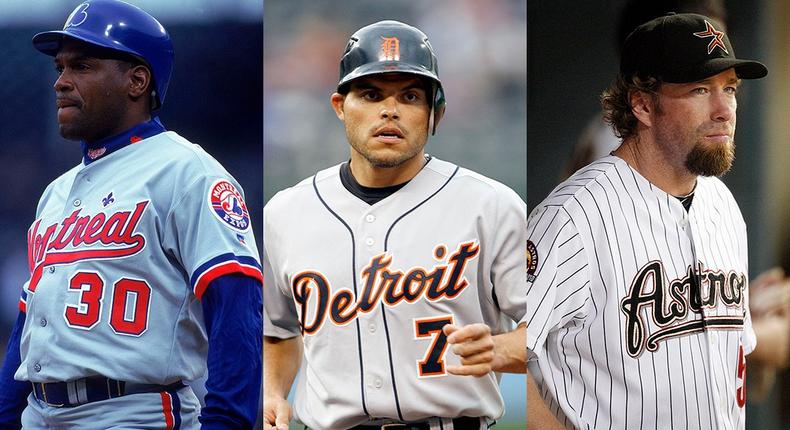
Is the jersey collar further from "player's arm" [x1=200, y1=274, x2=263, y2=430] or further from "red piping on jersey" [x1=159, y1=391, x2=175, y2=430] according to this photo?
"red piping on jersey" [x1=159, y1=391, x2=175, y2=430]

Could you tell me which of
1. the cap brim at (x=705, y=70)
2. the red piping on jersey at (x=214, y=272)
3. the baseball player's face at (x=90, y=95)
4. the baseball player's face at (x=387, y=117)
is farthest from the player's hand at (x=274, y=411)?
the cap brim at (x=705, y=70)

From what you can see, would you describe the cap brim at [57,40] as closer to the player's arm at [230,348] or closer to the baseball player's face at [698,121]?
the player's arm at [230,348]

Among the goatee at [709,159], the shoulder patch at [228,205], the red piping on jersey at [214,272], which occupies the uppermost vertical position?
the goatee at [709,159]

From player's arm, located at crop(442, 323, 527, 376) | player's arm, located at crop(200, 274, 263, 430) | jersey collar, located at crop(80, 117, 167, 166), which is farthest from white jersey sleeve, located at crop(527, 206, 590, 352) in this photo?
jersey collar, located at crop(80, 117, 167, 166)

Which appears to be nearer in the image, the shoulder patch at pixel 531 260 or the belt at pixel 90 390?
the belt at pixel 90 390

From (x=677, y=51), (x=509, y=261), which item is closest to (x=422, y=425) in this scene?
(x=509, y=261)

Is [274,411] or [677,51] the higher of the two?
[677,51]

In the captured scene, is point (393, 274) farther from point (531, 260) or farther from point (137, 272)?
point (137, 272)
